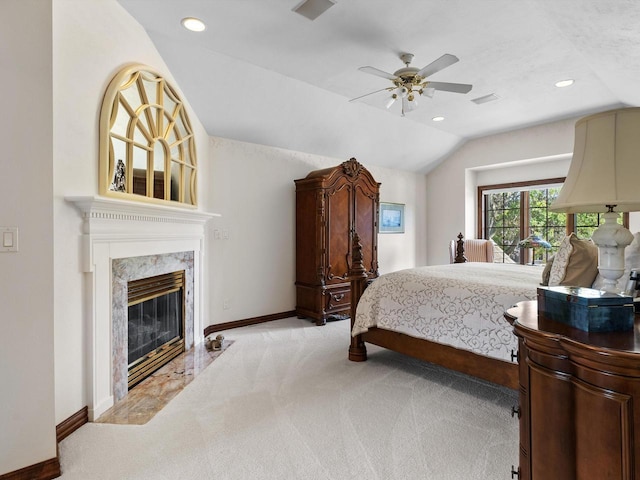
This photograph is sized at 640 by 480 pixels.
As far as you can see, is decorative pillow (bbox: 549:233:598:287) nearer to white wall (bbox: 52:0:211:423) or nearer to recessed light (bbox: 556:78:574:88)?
recessed light (bbox: 556:78:574:88)

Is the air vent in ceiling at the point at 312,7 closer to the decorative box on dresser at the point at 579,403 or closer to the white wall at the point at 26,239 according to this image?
the white wall at the point at 26,239

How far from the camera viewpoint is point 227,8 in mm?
2523

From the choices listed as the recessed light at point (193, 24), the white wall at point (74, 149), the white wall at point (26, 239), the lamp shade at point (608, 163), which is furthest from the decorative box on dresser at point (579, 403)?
the recessed light at point (193, 24)

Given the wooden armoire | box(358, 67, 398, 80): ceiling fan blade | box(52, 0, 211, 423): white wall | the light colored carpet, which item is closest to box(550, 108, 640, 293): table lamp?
the light colored carpet

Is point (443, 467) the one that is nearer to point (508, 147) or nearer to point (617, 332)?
point (617, 332)

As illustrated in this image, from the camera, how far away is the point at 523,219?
5988 millimetres

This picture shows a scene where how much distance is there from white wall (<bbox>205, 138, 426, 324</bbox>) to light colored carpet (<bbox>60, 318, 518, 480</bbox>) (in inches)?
55.6

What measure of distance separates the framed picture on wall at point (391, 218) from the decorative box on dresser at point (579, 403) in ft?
16.6

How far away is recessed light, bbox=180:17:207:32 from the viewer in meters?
2.66

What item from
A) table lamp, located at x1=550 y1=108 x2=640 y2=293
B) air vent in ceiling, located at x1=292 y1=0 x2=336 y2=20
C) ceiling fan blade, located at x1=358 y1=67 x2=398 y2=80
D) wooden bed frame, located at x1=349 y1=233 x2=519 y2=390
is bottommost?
wooden bed frame, located at x1=349 y1=233 x2=519 y2=390

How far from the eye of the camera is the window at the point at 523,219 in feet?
18.0

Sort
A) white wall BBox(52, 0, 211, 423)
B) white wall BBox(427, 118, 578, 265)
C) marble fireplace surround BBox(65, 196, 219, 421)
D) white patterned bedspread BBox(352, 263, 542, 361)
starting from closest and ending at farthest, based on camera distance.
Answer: white wall BBox(52, 0, 211, 423)
marble fireplace surround BBox(65, 196, 219, 421)
white patterned bedspread BBox(352, 263, 542, 361)
white wall BBox(427, 118, 578, 265)

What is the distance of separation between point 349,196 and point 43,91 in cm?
355

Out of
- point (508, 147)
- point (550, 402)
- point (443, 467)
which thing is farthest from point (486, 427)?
point (508, 147)
